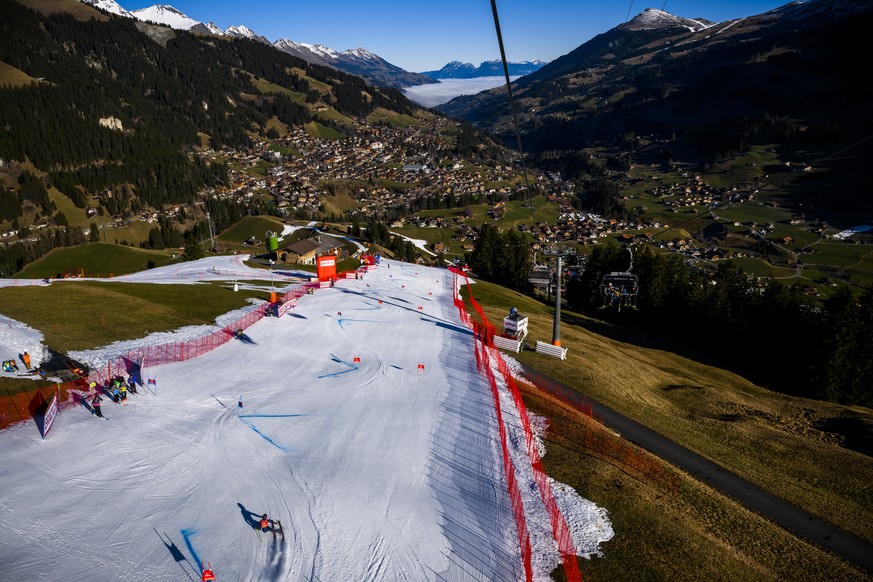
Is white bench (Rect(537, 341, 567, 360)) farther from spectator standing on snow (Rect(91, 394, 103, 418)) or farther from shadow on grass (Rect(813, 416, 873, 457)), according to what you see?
spectator standing on snow (Rect(91, 394, 103, 418))

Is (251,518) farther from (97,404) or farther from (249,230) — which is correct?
(249,230)

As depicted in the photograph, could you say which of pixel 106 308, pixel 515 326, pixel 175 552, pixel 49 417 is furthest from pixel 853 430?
pixel 106 308

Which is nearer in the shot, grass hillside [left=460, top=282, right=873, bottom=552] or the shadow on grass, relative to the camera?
grass hillside [left=460, top=282, right=873, bottom=552]

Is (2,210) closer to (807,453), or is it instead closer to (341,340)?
(341,340)

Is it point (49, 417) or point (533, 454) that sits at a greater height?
point (49, 417)

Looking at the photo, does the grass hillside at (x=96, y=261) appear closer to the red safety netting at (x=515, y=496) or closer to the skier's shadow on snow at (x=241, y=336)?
the skier's shadow on snow at (x=241, y=336)

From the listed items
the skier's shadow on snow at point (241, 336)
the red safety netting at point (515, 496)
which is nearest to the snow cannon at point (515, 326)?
the red safety netting at point (515, 496)

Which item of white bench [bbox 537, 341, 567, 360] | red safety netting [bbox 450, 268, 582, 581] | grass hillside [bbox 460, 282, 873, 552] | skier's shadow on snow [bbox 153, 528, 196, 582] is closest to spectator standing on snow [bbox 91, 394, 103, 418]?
skier's shadow on snow [bbox 153, 528, 196, 582]
